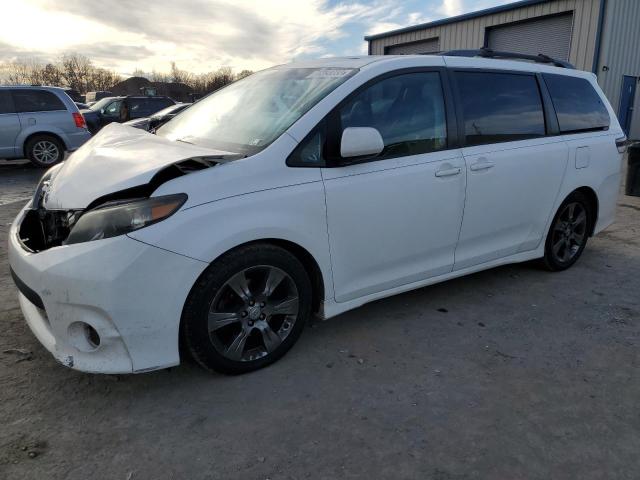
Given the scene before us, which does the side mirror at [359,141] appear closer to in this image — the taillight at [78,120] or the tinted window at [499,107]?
the tinted window at [499,107]

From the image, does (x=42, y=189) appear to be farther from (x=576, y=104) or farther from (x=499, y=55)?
(x=576, y=104)

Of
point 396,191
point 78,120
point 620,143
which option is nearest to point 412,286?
point 396,191

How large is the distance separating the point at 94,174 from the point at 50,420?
1254 mm

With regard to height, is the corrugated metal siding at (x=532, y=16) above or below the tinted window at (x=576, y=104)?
above

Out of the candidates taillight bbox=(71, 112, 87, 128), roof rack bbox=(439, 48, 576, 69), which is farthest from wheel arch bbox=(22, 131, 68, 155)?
roof rack bbox=(439, 48, 576, 69)

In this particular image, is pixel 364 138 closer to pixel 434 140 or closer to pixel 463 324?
pixel 434 140

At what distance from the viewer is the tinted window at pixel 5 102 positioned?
998cm

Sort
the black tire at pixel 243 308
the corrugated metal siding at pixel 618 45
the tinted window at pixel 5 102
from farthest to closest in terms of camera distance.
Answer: the corrugated metal siding at pixel 618 45
the tinted window at pixel 5 102
the black tire at pixel 243 308

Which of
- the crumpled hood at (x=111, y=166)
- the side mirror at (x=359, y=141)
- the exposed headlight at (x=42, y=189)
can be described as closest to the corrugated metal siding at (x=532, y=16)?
the side mirror at (x=359, y=141)

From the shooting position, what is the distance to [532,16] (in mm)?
15656

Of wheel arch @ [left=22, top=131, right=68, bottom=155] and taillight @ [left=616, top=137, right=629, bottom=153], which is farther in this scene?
wheel arch @ [left=22, top=131, right=68, bottom=155]

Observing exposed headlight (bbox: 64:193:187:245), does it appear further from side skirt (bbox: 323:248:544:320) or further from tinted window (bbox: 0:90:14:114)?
tinted window (bbox: 0:90:14:114)

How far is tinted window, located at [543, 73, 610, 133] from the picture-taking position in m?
4.17

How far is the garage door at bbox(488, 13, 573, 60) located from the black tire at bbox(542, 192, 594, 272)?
12672 millimetres
